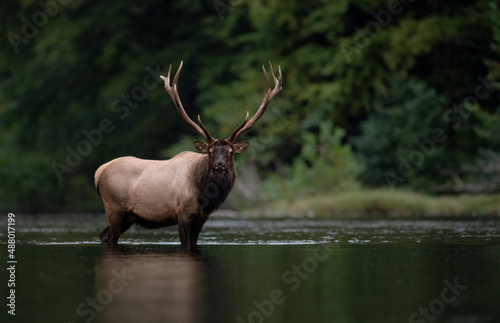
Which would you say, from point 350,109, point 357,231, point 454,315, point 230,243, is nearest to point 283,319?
point 454,315

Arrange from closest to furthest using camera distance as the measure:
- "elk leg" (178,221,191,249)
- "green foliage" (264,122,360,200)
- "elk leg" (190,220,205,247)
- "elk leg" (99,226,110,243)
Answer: "elk leg" (178,221,191,249) → "elk leg" (190,220,205,247) → "elk leg" (99,226,110,243) → "green foliage" (264,122,360,200)

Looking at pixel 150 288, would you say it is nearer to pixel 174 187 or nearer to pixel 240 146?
pixel 174 187

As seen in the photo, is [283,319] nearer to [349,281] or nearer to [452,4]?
[349,281]

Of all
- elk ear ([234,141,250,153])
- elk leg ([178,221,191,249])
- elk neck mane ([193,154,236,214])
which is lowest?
elk leg ([178,221,191,249])

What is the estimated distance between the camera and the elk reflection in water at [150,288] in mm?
8000

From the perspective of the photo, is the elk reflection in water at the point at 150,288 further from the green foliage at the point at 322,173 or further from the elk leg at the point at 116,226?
the green foliage at the point at 322,173

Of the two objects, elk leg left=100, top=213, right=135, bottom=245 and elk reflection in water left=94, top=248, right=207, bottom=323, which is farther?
elk leg left=100, top=213, right=135, bottom=245

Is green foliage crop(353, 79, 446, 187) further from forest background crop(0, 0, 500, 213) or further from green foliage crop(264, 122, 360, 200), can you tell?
green foliage crop(264, 122, 360, 200)

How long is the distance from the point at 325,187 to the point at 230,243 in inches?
613

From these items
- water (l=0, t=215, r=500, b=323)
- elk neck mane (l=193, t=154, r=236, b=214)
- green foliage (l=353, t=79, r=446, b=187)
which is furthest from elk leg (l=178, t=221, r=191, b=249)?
green foliage (l=353, t=79, r=446, b=187)

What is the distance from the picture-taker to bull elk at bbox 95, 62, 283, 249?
49.1 ft

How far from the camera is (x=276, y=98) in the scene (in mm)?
37781

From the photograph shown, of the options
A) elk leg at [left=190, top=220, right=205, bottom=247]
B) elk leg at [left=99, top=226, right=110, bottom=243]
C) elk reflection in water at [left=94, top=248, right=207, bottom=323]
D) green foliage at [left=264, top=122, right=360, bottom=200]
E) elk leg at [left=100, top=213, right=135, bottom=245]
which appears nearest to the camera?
elk reflection in water at [left=94, top=248, right=207, bottom=323]

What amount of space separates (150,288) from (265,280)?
128 cm
